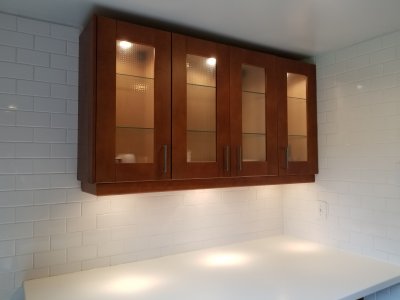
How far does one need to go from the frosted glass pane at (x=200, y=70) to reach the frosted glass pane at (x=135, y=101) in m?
0.23

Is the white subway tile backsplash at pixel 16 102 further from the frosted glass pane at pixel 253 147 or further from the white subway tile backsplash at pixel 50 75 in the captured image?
the frosted glass pane at pixel 253 147

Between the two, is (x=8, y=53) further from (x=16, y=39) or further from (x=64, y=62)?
(x=64, y=62)

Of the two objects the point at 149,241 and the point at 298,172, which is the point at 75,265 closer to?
the point at 149,241

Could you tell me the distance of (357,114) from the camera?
1.94 meters

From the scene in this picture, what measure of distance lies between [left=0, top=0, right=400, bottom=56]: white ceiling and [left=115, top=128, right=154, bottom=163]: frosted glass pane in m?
0.59

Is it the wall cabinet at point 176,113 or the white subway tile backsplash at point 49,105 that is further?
the white subway tile backsplash at point 49,105

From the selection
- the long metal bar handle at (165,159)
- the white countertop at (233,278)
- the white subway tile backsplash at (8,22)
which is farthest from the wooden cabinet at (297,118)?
the white subway tile backsplash at (8,22)

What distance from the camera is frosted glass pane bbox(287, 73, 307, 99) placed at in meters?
2.06

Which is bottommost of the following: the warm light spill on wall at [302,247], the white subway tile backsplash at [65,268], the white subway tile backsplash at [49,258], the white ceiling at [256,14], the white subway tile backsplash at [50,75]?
the warm light spill on wall at [302,247]

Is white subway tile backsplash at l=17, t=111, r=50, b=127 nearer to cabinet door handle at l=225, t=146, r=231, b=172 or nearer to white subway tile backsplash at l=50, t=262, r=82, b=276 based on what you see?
white subway tile backsplash at l=50, t=262, r=82, b=276

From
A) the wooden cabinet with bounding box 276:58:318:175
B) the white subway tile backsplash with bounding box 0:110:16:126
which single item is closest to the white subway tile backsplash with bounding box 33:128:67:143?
the white subway tile backsplash with bounding box 0:110:16:126

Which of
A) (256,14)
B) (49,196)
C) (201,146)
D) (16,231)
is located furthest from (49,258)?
(256,14)

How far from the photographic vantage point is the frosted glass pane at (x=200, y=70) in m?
1.69

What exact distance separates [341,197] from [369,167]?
0.90 ft
